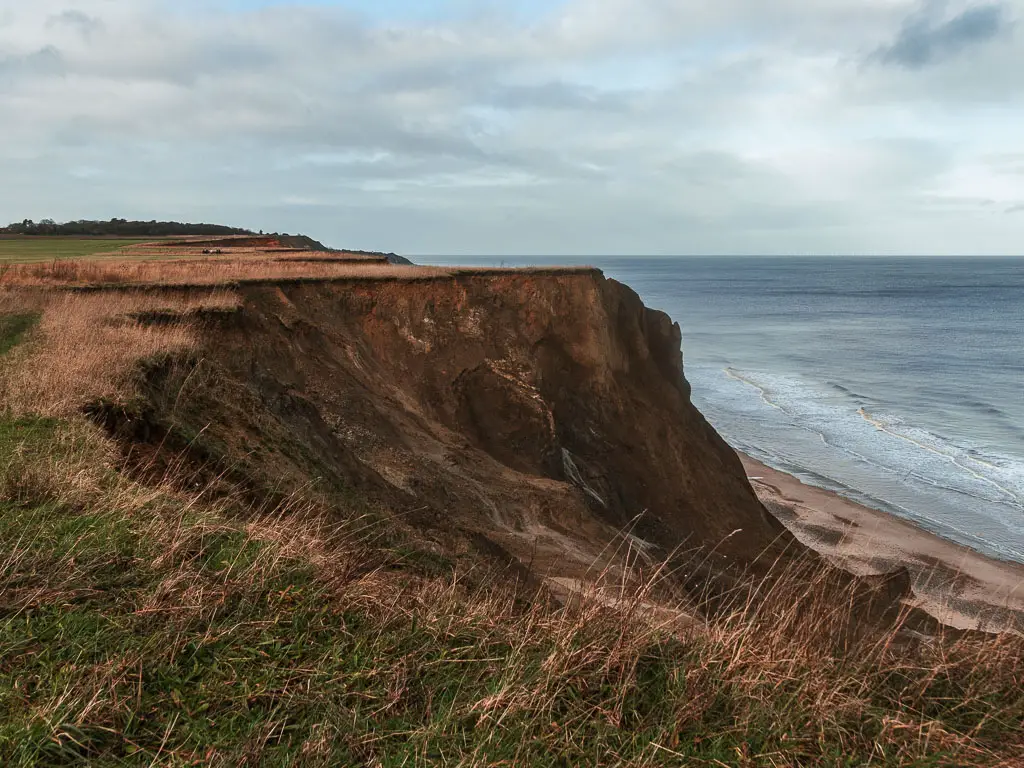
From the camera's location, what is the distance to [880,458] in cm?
3391

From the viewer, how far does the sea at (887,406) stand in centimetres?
2916

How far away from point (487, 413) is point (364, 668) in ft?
54.6

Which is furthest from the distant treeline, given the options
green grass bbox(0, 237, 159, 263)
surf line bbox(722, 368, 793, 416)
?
surf line bbox(722, 368, 793, 416)

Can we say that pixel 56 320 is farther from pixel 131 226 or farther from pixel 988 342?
pixel 131 226

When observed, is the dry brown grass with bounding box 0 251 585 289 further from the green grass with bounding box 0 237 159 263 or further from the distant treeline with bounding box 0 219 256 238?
the distant treeline with bounding box 0 219 256 238

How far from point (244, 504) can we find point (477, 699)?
3886mm

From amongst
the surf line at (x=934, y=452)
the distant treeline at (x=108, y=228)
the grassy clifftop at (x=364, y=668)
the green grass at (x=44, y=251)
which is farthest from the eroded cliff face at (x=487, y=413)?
the distant treeline at (x=108, y=228)

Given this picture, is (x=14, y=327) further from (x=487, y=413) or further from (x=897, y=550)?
(x=897, y=550)

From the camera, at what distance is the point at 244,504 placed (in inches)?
294

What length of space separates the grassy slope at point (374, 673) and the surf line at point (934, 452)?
27.4 metres

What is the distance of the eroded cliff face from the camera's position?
451 inches

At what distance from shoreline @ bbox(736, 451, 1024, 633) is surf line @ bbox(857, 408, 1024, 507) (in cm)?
512

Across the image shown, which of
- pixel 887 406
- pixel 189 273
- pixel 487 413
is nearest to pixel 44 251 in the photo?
pixel 189 273

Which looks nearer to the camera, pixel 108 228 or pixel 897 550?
pixel 897 550
